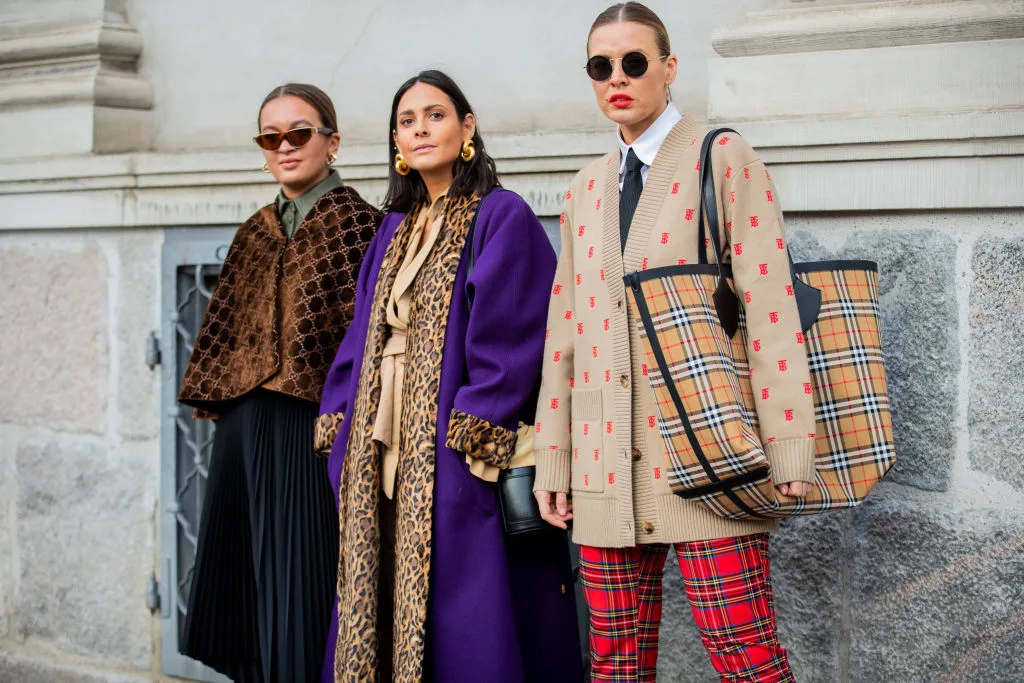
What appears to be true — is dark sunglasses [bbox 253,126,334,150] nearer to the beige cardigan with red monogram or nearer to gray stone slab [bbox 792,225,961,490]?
the beige cardigan with red monogram

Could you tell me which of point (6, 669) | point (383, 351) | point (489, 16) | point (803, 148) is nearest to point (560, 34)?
point (489, 16)

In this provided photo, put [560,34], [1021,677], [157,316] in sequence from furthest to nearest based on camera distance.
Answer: [157,316], [560,34], [1021,677]

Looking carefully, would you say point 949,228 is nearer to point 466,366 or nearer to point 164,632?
point 466,366

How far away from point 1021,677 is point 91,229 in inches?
139

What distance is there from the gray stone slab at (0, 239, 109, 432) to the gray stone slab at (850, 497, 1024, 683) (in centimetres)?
290

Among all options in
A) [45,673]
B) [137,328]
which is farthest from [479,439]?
[45,673]

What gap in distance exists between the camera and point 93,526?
184 inches

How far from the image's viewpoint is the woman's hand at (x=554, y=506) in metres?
2.96

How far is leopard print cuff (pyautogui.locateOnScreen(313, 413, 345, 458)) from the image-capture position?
11.2ft

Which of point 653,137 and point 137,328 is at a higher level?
point 653,137

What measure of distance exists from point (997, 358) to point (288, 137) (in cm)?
209

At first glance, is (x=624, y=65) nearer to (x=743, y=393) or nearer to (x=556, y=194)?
(x=743, y=393)

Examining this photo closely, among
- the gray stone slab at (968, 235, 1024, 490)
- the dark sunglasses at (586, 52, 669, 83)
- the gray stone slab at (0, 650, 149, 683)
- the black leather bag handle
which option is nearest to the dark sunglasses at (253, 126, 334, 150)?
the dark sunglasses at (586, 52, 669, 83)

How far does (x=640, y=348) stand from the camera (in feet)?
9.12
